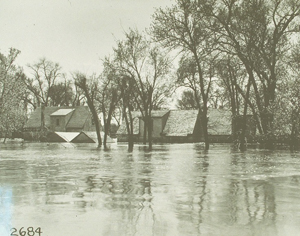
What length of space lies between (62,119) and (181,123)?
23779mm

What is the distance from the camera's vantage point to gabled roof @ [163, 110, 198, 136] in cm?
7494

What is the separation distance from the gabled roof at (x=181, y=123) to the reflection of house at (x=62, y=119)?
16459 millimetres

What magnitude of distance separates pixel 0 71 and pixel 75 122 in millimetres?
42987

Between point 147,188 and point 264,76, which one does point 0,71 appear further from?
point 147,188

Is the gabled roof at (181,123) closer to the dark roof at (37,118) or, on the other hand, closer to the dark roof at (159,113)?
the dark roof at (159,113)

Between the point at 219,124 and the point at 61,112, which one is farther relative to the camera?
the point at 61,112

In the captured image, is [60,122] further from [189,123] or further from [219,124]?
[219,124]

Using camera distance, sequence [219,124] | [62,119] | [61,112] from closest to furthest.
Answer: [219,124] < [61,112] < [62,119]

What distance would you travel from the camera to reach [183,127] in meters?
75.6

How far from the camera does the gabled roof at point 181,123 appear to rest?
246ft

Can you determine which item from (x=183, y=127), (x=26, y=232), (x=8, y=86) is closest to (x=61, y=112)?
(x=183, y=127)

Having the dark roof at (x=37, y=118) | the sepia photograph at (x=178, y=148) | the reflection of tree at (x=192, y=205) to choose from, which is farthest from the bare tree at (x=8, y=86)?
the dark roof at (x=37, y=118)

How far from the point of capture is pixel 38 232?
22.0 ft

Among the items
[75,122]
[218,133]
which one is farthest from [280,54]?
[75,122]
